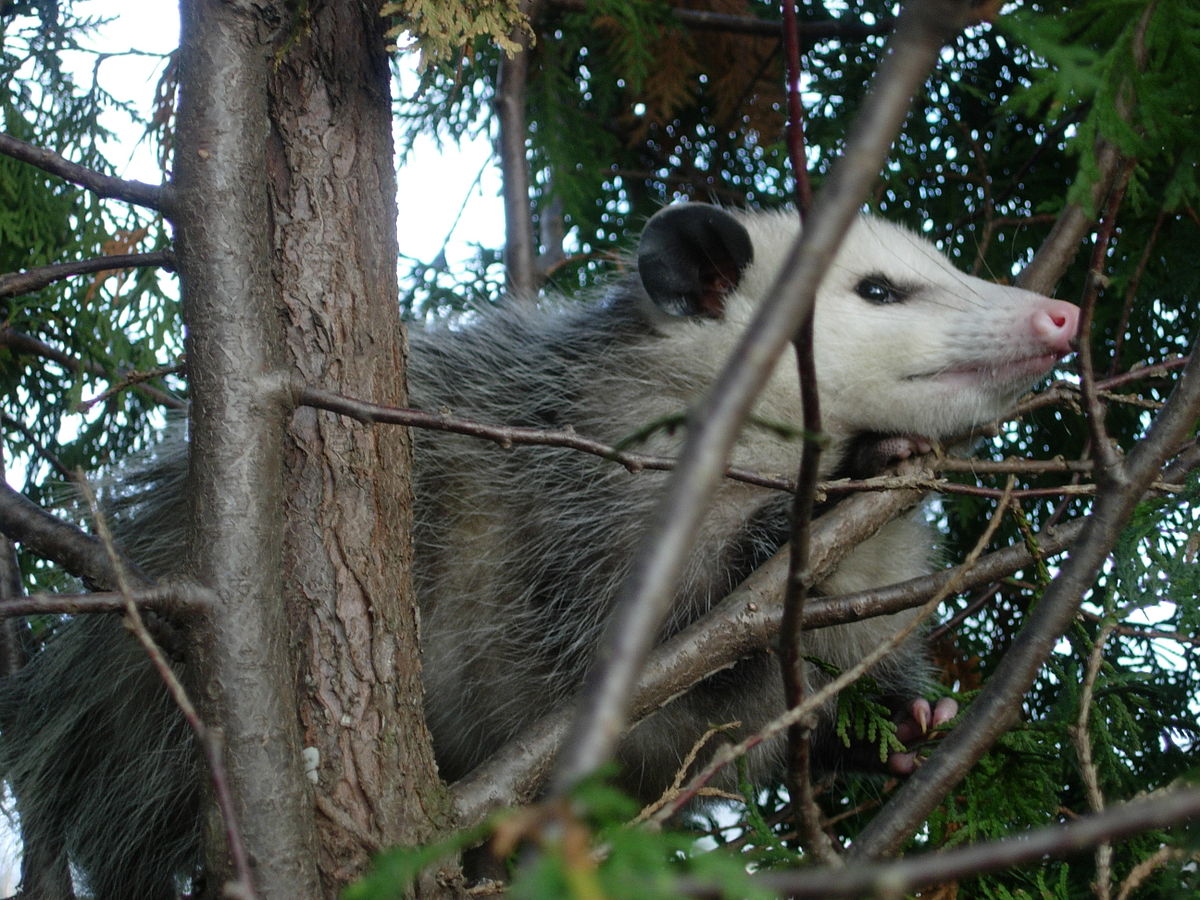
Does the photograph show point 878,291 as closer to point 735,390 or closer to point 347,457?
point 347,457

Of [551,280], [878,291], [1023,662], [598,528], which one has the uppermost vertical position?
[551,280]

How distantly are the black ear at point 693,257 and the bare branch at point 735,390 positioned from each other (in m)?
1.31

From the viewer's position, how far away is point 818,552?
5.82 feet

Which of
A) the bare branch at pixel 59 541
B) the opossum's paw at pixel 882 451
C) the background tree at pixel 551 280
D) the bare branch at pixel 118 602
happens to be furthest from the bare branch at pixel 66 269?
the opossum's paw at pixel 882 451

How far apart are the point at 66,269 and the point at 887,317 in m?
1.28

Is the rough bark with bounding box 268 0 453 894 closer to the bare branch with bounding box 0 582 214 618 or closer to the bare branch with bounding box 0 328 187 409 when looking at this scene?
the bare branch with bounding box 0 582 214 618

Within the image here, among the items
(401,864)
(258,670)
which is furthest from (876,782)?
(401,864)

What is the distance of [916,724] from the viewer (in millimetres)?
2164

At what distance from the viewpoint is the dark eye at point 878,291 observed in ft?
7.01

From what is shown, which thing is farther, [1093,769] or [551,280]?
[551,280]

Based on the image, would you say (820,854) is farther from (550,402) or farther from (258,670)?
(550,402)

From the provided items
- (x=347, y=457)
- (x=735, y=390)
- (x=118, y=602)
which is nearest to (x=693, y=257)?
(x=347, y=457)

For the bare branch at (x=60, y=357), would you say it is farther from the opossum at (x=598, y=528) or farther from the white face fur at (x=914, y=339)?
the white face fur at (x=914, y=339)

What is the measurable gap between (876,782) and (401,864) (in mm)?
2063
